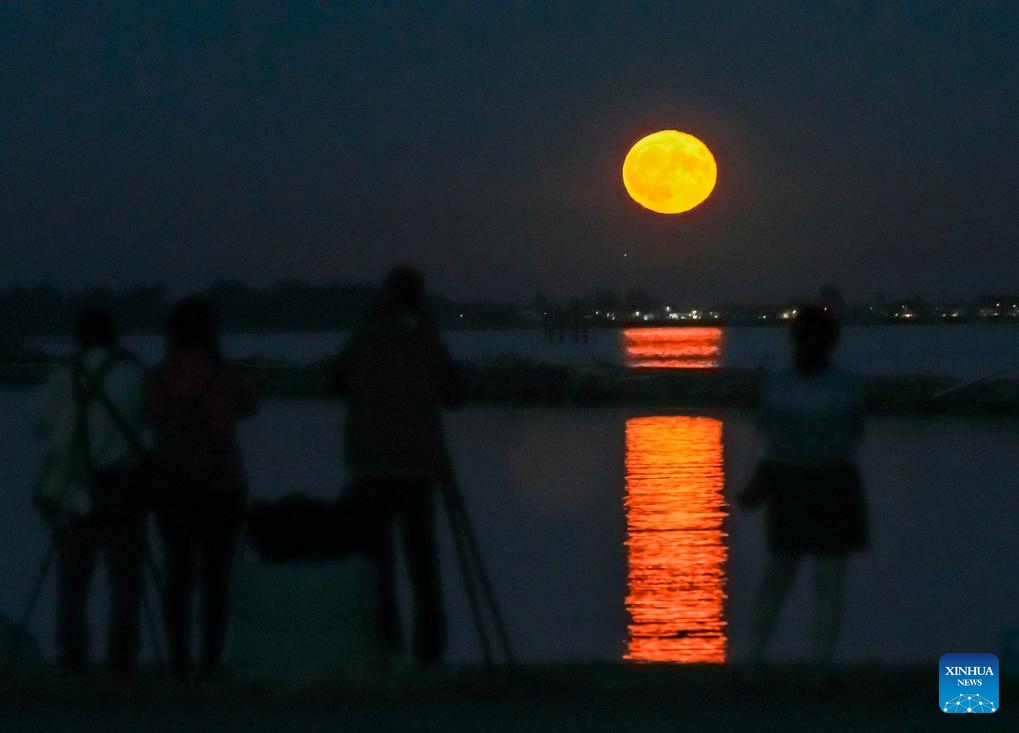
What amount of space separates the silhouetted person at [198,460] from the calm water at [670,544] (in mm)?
2989

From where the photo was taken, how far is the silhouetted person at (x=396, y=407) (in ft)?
20.0

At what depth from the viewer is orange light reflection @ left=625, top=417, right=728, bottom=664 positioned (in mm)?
9336

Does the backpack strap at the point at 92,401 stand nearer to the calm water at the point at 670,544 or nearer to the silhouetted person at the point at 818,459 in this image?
the silhouetted person at the point at 818,459

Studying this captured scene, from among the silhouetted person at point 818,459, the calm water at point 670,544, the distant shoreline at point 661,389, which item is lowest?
the distant shoreline at point 661,389

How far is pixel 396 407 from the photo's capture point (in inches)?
239

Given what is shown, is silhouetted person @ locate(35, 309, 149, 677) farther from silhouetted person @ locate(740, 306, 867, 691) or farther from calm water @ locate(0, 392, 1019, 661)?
calm water @ locate(0, 392, 1019, 661)

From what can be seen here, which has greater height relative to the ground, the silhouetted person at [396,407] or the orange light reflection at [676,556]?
the silhouetted person at [396,407]

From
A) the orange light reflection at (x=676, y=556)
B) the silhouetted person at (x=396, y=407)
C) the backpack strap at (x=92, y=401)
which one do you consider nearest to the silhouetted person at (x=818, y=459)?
the orange light reflection at (x=676, y=556)

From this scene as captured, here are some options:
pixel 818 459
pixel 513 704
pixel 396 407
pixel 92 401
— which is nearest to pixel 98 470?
pixel 92 401

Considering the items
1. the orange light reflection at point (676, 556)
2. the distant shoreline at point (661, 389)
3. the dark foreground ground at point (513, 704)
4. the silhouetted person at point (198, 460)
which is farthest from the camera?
the distant shoreline at point (661, 389)

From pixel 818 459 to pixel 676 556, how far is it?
23.6 feet

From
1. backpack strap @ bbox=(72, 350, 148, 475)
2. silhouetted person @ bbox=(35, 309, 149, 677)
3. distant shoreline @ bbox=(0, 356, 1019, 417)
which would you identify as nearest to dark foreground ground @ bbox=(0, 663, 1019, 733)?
silhouetted person @ bbox=(35, 309, 149, 677)

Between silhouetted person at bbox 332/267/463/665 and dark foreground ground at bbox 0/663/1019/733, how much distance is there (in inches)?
26.0

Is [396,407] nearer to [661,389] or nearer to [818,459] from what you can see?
[818,459]
